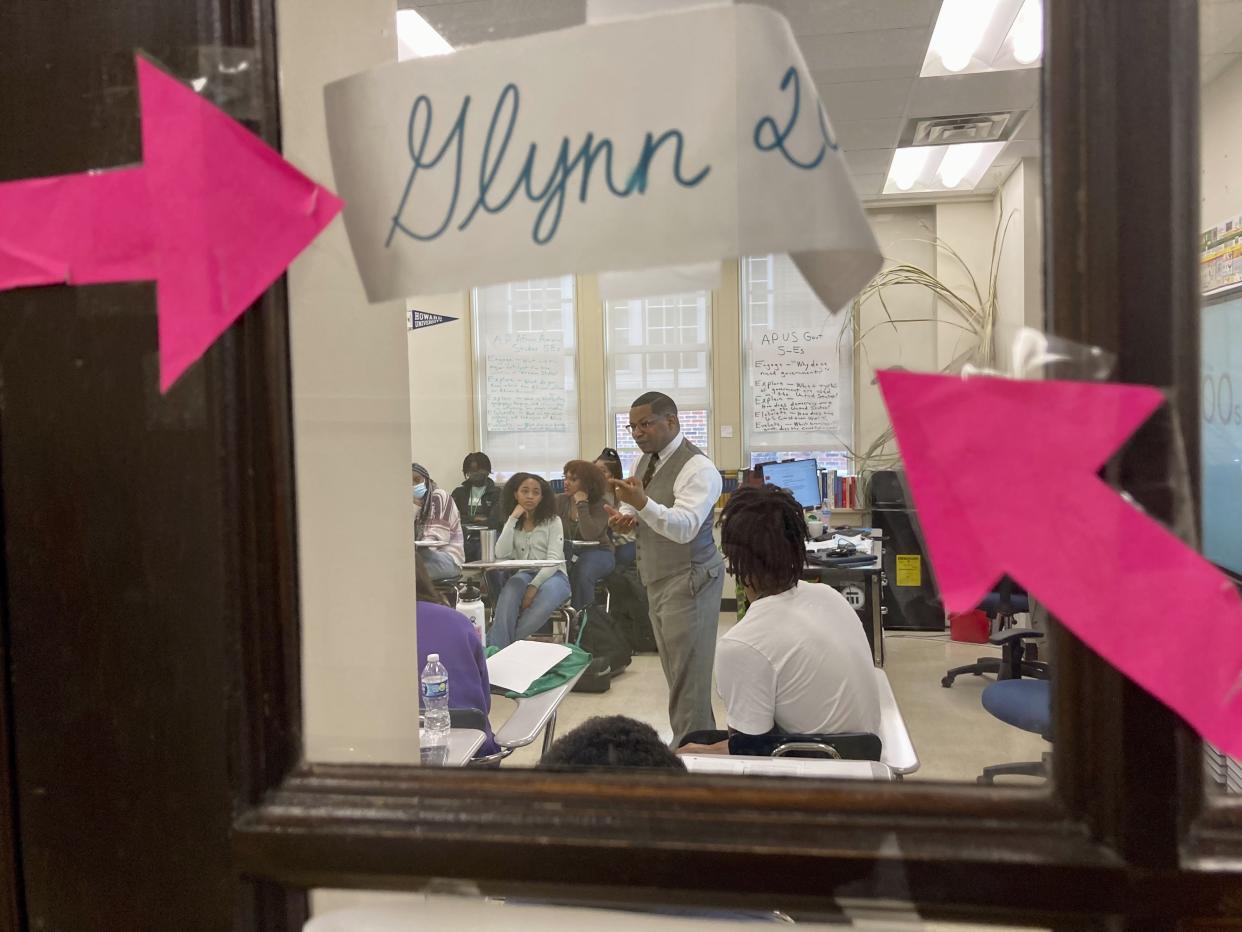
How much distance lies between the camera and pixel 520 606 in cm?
259

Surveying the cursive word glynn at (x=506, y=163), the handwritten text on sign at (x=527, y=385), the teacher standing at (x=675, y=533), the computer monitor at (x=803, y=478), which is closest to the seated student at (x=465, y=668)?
the teacher standing at (x=675, y=533)

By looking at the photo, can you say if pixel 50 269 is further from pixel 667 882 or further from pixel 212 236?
pixel 667 882

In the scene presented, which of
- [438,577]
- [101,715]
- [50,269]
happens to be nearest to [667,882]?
[101,715]

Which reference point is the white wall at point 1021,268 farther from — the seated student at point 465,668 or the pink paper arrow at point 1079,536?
the seated student at point 465,668

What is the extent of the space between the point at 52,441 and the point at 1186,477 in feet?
1.54

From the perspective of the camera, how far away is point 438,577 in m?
1.19

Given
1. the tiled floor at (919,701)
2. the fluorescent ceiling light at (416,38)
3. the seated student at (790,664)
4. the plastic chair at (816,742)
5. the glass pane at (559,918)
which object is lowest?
the tiled floor at (919,701)

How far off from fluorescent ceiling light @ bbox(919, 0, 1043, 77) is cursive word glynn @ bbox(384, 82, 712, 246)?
14 centimetres

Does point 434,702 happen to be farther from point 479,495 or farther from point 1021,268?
point 479,495

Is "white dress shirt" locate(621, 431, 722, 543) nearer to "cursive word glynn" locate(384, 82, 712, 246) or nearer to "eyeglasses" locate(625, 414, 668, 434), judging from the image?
"eyeglasses" locate(625, 414, 668, 434)

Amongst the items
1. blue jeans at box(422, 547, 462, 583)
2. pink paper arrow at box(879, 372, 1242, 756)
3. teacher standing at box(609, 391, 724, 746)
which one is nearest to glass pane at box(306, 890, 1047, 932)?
pink paper arrow at box(879, 372, 1242, 756)

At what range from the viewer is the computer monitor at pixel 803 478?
145 inches

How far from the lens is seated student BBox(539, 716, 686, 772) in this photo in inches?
33.5

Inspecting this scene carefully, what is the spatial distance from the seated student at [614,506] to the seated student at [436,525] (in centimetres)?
129
